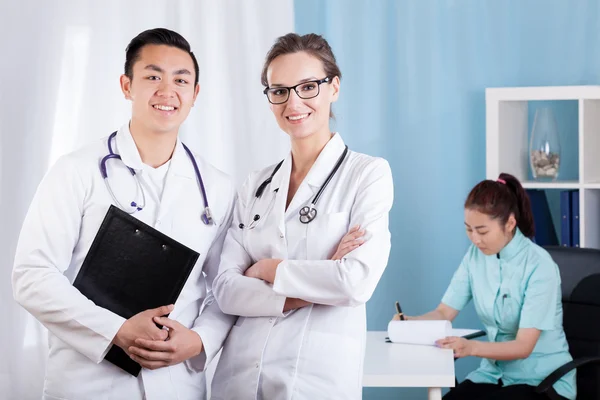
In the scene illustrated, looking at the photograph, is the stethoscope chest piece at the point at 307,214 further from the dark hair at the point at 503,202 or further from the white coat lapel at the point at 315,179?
the dark hair at the point at 503,202

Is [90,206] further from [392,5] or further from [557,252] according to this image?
[392,5]

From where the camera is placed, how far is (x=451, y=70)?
4.10m

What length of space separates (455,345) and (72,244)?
55.8 inches

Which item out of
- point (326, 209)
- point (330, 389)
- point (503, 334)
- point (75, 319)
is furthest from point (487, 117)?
point (75, 319)

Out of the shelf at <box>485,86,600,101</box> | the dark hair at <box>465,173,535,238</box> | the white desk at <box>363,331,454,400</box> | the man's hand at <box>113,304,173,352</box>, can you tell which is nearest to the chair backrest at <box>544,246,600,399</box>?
the dark hair at <box>465,173,535,238</box>

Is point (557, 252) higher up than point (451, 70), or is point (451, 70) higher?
point (451, 70)

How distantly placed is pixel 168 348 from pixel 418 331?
45.6 inches

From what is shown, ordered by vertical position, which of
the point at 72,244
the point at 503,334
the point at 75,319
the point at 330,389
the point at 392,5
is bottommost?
the point at 503,334

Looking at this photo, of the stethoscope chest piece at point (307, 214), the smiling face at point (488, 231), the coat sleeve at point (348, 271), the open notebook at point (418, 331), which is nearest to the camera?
the coat sleeve at point (348, 271)

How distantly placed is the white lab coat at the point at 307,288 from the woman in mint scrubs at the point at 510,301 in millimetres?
951

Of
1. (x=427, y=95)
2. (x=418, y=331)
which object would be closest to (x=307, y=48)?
(x=418, y=331)

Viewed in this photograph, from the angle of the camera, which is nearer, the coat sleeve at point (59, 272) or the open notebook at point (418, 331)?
the coat sleeve at point (59, 272)

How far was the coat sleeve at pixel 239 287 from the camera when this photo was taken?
6.66ft

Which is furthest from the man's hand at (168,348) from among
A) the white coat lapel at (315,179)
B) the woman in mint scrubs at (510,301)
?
the woman in mint scrubs at (510,301)
